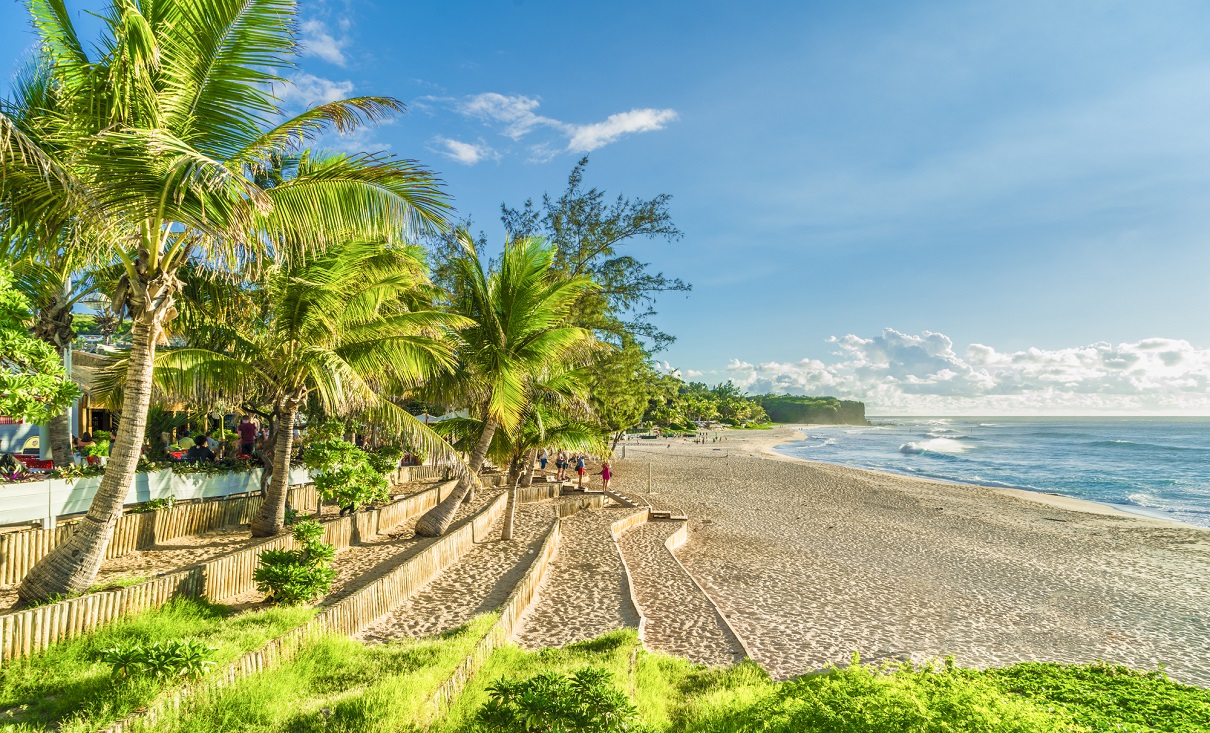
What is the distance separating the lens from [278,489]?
10.4 m

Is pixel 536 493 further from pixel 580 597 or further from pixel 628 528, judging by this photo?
pixel 580 597

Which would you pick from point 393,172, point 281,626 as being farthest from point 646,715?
point 393,172

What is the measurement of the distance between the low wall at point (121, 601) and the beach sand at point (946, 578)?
23.1 ft

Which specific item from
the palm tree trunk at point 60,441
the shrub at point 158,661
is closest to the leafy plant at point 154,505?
the palm tree trunk at point 60,441

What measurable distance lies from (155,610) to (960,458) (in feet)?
197

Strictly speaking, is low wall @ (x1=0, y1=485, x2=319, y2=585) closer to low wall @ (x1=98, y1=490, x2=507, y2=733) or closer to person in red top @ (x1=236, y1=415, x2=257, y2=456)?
person in red top @ (x1=236, y1=415, x2=257, y2=456)

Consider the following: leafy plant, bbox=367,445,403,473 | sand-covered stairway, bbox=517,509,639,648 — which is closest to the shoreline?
sand-covered stairway, bbox=517,509,639,648

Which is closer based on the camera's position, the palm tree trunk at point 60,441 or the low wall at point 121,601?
the low wall at point 121,601

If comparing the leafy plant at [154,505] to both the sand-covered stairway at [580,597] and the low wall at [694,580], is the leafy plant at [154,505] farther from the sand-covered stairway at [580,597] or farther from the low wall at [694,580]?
the low wall at [694,580]

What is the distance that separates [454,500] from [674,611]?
5.40 meters

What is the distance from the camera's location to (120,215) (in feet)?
18.7

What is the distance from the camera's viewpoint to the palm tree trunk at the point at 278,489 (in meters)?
10.3

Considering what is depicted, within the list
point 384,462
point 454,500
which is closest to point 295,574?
point 454,500

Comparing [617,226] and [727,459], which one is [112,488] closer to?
[617,226]
